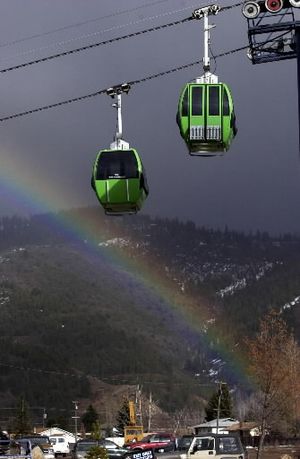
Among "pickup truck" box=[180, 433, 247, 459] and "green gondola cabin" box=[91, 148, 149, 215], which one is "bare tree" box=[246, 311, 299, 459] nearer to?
"pickup truck" box=[180, 433, 247, 459]

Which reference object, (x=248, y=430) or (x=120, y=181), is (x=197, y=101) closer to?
(x=120, y=181)

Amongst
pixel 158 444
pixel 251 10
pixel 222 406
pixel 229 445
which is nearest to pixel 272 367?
pixel 158 444

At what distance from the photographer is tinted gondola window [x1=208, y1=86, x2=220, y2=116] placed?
25.5 meters

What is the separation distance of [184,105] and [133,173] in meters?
2.61

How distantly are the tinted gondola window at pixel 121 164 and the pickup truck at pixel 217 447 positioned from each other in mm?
15708

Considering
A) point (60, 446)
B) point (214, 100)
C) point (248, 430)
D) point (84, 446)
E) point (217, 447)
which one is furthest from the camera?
point (248, 430)

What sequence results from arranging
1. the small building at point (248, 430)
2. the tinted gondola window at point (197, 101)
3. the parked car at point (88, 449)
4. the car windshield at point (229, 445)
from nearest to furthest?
the tinted gondola window at point (197, 101) < the car windshield at point (229, 445) < the parked car at point (88, 449) < the small building at point (248, 430)

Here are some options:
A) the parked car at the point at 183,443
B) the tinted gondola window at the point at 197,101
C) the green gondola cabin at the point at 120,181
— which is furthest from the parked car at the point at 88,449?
the tinted gondola window at the point at 197,101

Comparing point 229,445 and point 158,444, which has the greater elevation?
point 229,445

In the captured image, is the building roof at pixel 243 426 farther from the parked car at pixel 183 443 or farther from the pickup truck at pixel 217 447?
the pickup truck at pixel 217 447

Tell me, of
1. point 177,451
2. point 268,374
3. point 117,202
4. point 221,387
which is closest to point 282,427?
point 221,387

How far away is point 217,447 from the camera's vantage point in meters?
39.4

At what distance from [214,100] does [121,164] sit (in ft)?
11.6

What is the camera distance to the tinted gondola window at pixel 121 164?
27.3m
